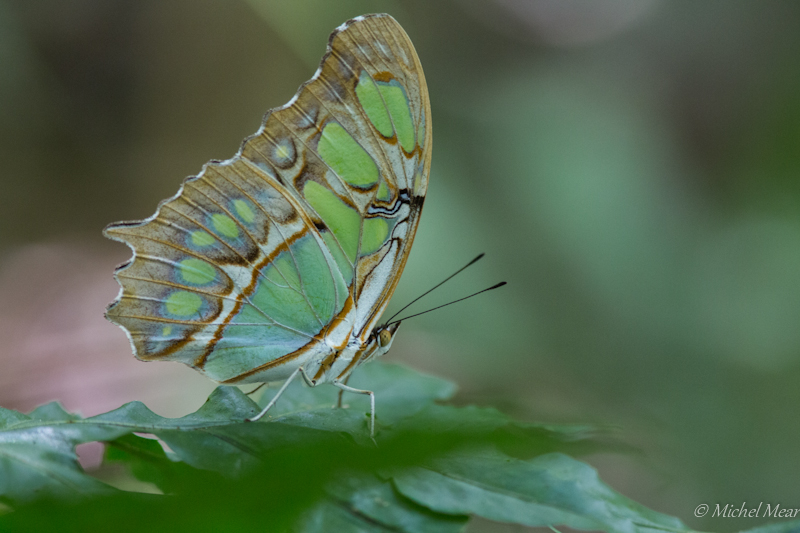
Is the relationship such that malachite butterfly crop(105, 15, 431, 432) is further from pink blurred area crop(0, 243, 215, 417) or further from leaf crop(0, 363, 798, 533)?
pink blurred area crop(0, 243, 215, 417)

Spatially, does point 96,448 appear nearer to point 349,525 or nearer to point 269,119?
point 269,119

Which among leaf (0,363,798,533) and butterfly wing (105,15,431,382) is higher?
butterfly wing (105,15,431,382)

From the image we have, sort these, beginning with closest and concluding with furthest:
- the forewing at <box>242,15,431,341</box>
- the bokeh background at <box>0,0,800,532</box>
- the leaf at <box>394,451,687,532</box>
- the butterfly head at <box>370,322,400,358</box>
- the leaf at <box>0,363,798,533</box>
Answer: the leaf at <box>0,363,798,533</box>, the leaf at <box>394,451,687,532</box>, the forewing at <box>242,15,431,341</box>, the butterfly head at <box>370,322,400,358</box>, the bokeh background at <box>0,0,800,532</box>

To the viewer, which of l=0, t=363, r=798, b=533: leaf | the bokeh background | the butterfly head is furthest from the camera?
the bokeh background

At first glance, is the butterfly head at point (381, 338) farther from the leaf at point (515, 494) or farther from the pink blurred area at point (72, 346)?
the pink blurred area at point (72, 346)

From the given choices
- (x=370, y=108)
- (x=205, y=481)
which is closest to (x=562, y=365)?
(x=370, y=108)

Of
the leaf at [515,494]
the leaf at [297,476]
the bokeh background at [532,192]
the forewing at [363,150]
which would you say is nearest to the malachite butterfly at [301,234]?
the forewing at [363,150]

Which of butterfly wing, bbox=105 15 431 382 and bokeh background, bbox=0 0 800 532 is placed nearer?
butterfly wing, bbox=105 15 431 382

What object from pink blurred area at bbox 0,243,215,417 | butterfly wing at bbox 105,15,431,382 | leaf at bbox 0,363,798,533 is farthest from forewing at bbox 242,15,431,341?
pink blurred area at bbox 0,243,215,417
